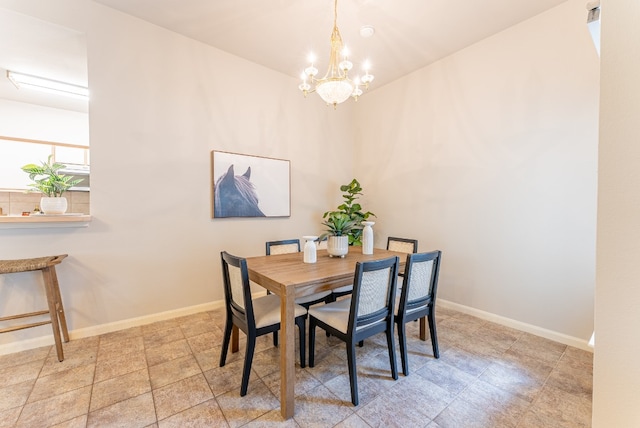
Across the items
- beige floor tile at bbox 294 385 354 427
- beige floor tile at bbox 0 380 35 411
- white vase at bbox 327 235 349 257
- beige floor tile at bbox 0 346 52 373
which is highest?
white vase at bbox 327 235 349 257

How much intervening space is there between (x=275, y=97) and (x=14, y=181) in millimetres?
3823

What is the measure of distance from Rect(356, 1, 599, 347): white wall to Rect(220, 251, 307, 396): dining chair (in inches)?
87.9

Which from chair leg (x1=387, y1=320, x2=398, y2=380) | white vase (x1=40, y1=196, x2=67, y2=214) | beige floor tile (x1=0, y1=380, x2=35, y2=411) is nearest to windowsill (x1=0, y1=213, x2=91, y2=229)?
white vase (x1=40, y1=196, x2=67, y2=214)

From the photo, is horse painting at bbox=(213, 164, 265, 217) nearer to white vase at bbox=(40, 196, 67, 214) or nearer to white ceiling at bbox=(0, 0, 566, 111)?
white vase at bbox=(40, 196, 67, 214)

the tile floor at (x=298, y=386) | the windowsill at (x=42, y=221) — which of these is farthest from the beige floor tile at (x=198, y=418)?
the windowsill at (x=42, y=221)

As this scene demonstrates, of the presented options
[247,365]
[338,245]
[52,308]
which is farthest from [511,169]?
[52,308]

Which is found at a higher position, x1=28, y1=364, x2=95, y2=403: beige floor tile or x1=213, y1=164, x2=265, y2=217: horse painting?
x1=213, y1=164, x2=265, y2=217: horse painting

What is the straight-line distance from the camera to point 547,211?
2449 mm

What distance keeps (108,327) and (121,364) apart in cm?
72

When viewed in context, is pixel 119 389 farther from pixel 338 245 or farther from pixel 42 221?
pixel 338 245

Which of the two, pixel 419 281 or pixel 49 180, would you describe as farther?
pixel 49 180

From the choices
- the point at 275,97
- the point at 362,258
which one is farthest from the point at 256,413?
the point at 275,97

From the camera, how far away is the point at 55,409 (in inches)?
60.9

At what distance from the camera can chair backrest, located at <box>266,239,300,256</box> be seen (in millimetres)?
2672
